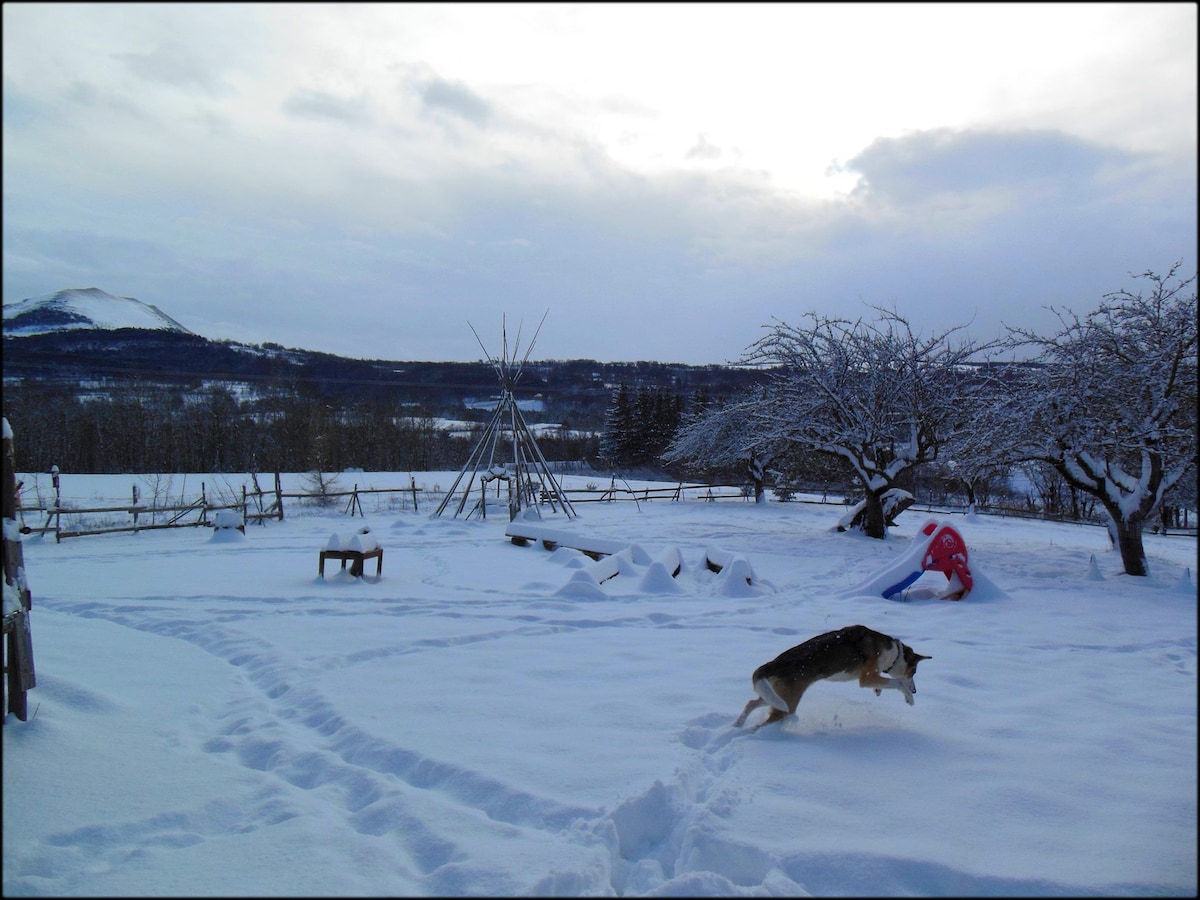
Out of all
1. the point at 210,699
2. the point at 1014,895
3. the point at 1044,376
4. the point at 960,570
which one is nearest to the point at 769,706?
the point at 1014,895

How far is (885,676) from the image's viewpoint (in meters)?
→ 3.61

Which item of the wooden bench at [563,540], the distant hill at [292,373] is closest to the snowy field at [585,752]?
the wooden bench at [563,540]

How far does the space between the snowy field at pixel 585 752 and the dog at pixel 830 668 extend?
158mm

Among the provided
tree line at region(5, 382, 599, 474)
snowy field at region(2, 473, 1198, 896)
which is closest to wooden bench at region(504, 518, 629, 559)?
snowy field at region(2, 473, 1198, 896)

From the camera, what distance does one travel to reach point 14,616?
303 centimetres

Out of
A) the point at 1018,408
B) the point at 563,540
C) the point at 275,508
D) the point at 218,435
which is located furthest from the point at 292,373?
the point at 1018,408

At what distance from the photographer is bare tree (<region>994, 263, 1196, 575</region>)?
8.03 metres

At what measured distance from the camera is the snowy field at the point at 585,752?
220cm

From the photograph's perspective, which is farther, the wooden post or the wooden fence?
the wooden fence

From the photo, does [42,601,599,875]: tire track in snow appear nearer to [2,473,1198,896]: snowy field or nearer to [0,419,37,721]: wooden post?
[2,473,1198,896]: snowy field

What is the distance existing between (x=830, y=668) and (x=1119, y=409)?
7.43 m

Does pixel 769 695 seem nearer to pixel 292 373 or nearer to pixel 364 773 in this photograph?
pixel 364 773

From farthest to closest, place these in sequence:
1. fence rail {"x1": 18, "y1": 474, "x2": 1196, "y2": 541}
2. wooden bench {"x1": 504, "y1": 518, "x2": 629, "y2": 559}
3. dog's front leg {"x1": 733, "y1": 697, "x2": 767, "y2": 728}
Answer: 1. fence rail {"x1": 18, "y1": 474, "x2": 1196, "y2": 541}
2. wooden bench {"x1": 504, "y1": 518, "x2": 629, "y2": 559}
3. dog's front leg {"x1": 733, "y1": 697, "x2": 767, "y2": 728}

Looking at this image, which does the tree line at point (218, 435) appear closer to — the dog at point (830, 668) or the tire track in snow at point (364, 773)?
the tire track in snow at point (364, 773)
